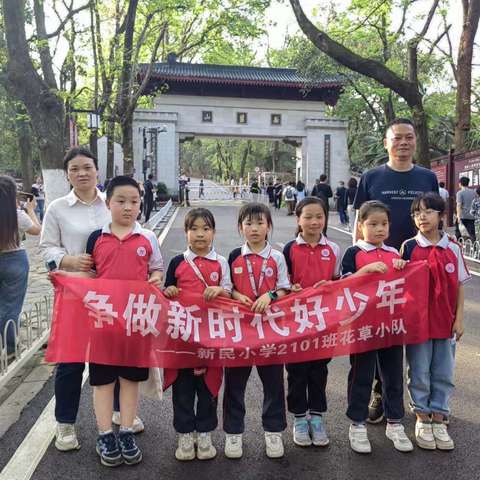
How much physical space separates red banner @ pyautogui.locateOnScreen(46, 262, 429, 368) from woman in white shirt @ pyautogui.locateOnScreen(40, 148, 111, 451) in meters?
0.14

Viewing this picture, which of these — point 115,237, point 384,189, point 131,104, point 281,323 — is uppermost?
point 131,104

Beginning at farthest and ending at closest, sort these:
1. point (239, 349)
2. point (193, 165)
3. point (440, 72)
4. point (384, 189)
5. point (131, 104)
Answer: point (193, 165) → point (440, 72) → point (131, 104) → point (384, 189) → point (239, 349)

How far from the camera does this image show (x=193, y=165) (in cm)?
8969

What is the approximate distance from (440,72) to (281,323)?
2706cm

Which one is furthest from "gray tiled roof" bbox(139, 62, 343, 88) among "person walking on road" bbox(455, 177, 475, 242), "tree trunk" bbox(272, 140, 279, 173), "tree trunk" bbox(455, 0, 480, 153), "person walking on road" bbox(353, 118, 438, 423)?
"person walking on road" bbox(353, 118, 438, 423)

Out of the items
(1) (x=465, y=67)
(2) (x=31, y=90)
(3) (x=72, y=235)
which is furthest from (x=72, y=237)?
(1) (x=465, y=67)

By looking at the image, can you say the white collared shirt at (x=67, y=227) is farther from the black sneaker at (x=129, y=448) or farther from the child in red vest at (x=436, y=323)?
the child in red vest at (x=436, y=323)

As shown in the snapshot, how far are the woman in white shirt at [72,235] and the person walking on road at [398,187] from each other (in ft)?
5.89

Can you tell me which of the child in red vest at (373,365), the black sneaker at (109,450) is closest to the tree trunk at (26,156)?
the black sneaker at (109,450)

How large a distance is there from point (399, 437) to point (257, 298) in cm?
123

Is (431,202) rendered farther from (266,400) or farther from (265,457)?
(265,457)

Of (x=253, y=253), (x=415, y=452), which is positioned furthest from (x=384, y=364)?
(x=253, y=253)

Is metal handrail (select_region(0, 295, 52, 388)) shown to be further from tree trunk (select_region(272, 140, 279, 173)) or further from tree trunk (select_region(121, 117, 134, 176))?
tree trunk (select_region(272, 140, 279, 173))

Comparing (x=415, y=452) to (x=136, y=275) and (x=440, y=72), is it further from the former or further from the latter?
(x=440, y=72)
